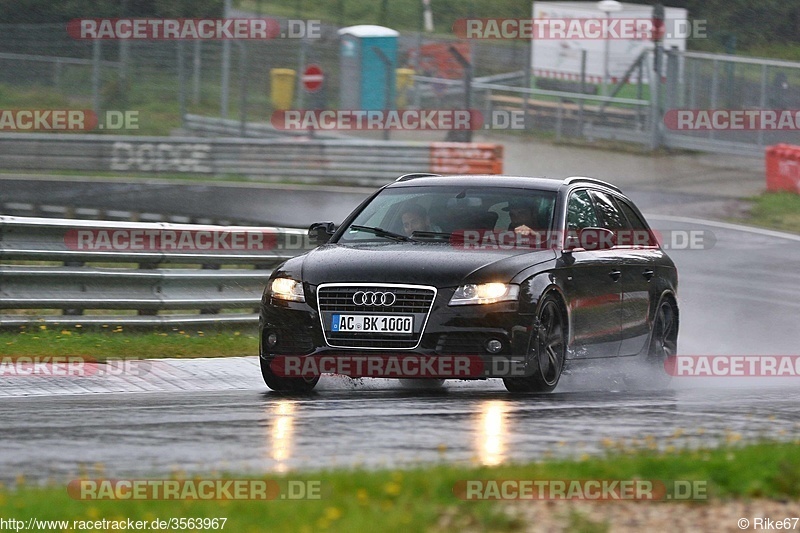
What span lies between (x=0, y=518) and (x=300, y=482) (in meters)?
1.17

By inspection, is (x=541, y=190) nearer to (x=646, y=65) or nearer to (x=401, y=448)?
(x=401, y=448)

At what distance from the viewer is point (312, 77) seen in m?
33.3

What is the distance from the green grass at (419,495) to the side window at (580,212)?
4.40 metres

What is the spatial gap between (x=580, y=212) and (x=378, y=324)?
2277 mm

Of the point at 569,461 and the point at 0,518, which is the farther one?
the point at 569,461

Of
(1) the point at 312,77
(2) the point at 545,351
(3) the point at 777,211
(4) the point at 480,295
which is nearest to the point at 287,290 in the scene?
(4) the point at 480,295

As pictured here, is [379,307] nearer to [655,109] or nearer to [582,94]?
[655,109]

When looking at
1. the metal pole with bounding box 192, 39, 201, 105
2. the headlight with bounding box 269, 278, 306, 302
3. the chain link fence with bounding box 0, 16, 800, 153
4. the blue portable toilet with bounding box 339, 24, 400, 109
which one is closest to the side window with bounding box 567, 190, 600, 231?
the headlight with bounding box 269, 278, 306, 302

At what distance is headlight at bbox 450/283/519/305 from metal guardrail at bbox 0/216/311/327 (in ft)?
15.1

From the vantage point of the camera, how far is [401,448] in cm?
702

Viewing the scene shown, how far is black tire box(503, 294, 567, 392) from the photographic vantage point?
9649 mm

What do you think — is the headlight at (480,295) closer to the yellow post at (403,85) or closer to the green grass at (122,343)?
the green grass at (122,343)

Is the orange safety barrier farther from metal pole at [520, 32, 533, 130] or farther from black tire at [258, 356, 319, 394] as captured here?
A: black tire at [258, 356, 319, 394]

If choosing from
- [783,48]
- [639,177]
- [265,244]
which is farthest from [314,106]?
[783,48]
